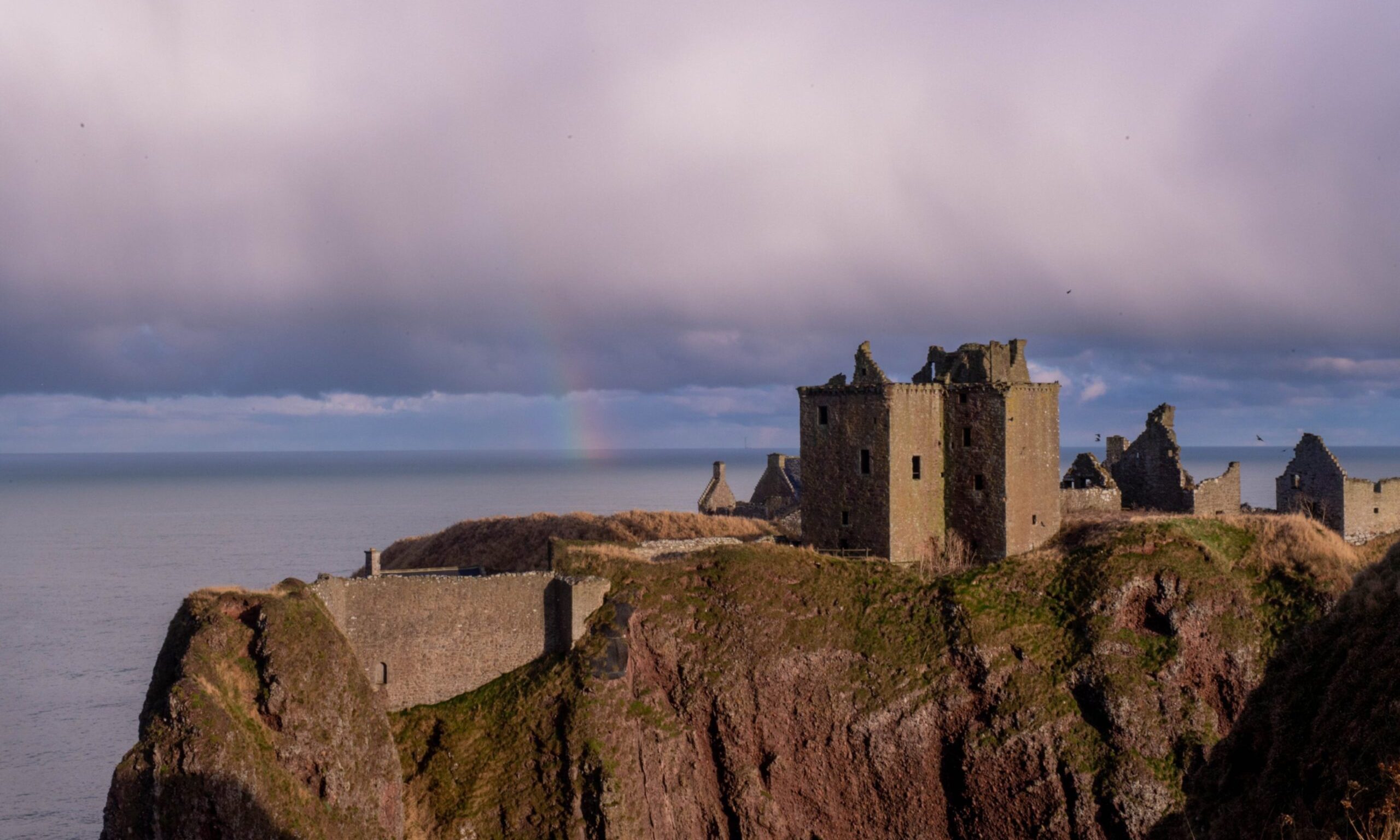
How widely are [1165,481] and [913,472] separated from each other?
15.6 metres

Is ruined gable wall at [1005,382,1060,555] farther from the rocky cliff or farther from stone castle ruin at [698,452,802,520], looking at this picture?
stone castle ruin at [698,452,802,520]

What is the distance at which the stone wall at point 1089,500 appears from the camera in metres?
49.2

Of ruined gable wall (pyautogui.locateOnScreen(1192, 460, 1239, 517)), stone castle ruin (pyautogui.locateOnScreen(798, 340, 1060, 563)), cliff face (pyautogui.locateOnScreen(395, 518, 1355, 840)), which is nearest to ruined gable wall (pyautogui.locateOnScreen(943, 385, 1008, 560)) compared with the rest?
stone castle ruin (pyautogui.locateOnScreen(798, 340, 1060, 563))

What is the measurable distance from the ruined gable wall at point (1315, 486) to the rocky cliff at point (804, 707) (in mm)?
12117

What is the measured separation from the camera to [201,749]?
2939 cm

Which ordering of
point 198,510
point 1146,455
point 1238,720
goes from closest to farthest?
1. point 1238,720
2. point 1146,455
3. point 198,510

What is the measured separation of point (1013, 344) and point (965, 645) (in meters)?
13.6

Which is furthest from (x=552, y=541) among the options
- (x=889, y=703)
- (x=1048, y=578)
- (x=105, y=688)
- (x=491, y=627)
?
(x=105, y=688)

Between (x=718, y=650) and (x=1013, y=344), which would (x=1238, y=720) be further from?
(x=1013, y=344)

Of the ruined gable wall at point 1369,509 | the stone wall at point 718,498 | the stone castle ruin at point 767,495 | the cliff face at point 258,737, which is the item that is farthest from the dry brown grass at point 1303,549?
the stone wall at point 718,498

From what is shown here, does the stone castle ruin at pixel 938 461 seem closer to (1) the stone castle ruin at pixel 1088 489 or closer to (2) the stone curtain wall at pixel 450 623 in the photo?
(1) the stone castle ruin at pixel 1088 489

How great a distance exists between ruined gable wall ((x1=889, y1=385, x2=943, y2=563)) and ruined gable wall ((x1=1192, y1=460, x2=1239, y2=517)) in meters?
14.3

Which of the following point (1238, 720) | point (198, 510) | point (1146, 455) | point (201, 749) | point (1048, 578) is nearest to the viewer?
point (1238, 720)

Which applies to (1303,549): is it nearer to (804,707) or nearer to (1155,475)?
(1155,475)
